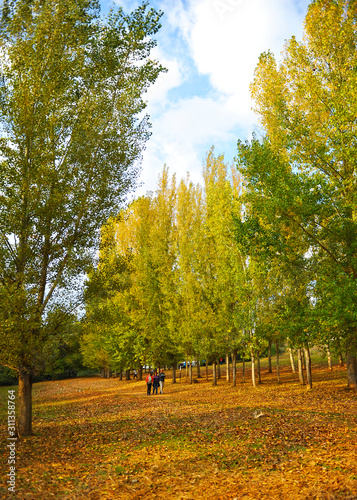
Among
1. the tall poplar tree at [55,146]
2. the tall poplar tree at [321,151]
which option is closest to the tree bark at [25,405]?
the tall poplar tree at [55,146]

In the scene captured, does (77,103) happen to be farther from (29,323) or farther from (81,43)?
(29,323)

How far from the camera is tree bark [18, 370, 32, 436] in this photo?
37.0 feet

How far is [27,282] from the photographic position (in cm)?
1159

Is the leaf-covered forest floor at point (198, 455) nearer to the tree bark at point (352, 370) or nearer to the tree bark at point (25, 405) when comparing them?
the tree bark at point (25, 405)

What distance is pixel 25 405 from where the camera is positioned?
11.4 meters

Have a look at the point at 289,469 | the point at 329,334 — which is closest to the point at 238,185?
the point at 329,334

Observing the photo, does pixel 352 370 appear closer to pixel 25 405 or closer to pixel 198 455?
pixel 198 455

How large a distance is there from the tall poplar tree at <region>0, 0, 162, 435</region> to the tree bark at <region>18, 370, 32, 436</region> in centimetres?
3

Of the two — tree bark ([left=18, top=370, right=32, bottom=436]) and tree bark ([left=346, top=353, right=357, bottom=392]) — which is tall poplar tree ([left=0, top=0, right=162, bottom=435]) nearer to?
tree bark ([left=18, top=370, right=32, bottom=436])

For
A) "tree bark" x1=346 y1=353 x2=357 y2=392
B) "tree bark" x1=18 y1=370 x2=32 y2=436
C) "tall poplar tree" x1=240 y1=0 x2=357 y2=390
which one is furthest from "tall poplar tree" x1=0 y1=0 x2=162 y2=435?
"tree bark" x1=346 y1=353 x2=357 y2=392

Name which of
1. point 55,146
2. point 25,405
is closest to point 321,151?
point 55,146

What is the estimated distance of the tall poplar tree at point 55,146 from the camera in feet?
36.5

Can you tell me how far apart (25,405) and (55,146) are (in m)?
8.13

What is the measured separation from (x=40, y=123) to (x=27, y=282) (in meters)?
4.90
